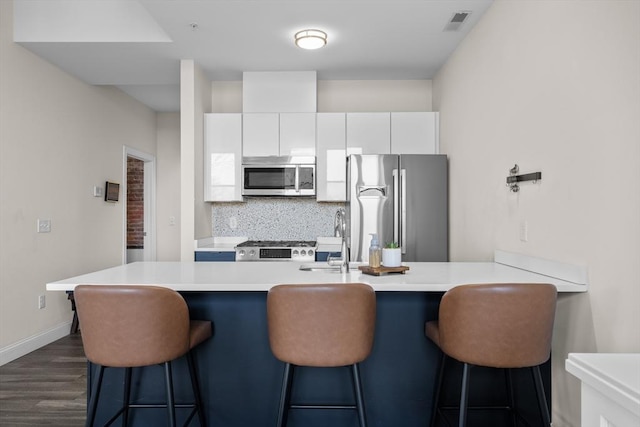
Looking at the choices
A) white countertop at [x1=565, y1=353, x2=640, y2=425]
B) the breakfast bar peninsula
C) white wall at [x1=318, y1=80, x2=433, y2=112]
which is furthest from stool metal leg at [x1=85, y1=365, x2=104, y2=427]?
white wall at [x1=318, y1=80, x2=433, y2=112]

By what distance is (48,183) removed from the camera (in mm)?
3938

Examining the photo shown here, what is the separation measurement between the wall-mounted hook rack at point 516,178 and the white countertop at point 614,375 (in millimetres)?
1358

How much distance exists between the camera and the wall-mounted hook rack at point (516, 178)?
91.6 inches

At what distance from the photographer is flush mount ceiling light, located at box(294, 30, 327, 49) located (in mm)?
3354

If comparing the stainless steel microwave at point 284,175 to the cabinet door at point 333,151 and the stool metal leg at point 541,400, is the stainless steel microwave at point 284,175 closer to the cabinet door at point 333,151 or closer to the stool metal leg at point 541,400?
the cabinet door at point 333,151

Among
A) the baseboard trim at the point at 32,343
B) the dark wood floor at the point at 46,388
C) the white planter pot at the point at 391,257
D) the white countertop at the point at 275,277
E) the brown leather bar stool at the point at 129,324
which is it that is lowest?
the dark wood floor at the point at 46,388

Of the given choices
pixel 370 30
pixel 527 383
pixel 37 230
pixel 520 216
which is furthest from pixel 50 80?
pixel 527 383

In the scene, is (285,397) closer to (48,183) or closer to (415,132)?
(415,132)

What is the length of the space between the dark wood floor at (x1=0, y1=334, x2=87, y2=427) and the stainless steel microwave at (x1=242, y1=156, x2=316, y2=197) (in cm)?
221

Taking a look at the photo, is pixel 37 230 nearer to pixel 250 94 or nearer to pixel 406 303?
pixel 250 94

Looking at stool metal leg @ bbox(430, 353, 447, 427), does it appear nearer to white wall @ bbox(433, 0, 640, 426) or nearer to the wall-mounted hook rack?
white wall @ bbox(433, 0, 640, 426)

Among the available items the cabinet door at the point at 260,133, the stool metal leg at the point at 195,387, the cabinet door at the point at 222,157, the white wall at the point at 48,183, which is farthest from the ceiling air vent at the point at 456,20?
the white wall at the point at 48,183

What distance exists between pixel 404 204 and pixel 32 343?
3.51 metres

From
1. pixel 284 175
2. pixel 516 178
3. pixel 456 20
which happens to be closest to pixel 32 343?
pixel 284 175
